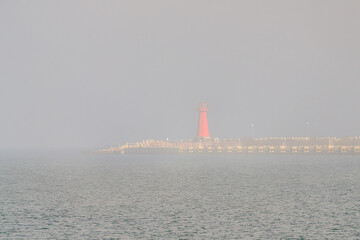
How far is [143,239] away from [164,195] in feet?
113

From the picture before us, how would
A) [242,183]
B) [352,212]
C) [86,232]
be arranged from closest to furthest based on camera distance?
[86,232], [352,212], [242,183]

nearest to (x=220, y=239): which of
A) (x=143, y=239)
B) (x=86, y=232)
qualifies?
(x=143, y=239)

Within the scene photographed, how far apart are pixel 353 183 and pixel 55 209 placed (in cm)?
6140

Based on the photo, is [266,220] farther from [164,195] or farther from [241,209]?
[164,195]

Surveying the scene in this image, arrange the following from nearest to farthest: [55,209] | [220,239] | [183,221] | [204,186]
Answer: [220,239], [183,221], [55,209], [204,186]

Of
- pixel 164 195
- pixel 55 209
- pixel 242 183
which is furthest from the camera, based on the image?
pixel 242 183

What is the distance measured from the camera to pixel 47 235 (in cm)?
4466

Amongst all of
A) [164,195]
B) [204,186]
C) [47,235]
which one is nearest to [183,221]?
[47,235]

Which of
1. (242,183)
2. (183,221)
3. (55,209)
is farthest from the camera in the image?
(242,183)

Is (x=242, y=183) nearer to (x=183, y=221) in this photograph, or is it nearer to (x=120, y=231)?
(x=183, y=221)

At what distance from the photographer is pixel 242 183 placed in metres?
→ 98.8

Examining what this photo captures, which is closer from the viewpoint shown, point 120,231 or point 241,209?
point 120,231

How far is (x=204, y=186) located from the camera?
92.4 m

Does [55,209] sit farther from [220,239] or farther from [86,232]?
[220,239]
